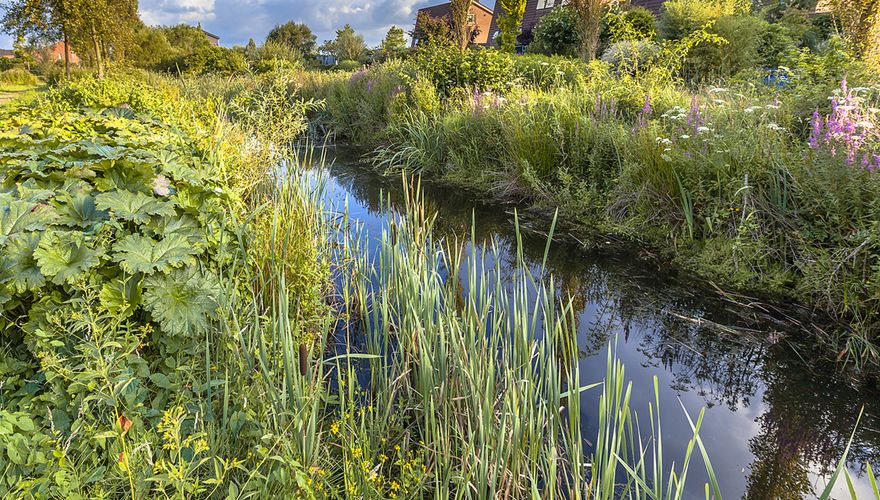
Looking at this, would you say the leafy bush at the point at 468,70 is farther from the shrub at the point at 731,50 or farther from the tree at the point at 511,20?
the tree at the point at 511,20

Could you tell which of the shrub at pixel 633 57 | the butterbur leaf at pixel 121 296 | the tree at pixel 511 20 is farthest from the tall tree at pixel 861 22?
the tree at pixel 511 20

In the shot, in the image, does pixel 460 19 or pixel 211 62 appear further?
pixel 211 62

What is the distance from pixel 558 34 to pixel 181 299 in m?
17.8

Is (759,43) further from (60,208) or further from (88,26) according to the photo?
(88,26)

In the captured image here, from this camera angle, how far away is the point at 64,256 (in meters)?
1.89

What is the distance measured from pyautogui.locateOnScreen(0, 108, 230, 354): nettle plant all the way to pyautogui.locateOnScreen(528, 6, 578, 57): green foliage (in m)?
16.6

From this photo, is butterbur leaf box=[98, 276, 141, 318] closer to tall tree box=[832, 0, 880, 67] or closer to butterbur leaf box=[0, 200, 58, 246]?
butterbur leaf box=[0, 200, 58, 246]

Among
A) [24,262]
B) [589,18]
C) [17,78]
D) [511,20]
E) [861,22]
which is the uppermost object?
[511,20]

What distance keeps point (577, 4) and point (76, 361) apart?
40.1 ft

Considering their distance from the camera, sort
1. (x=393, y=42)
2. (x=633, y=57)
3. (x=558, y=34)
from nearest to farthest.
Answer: (x=633, y=57), (x=558, y=34), (x=393, y=42)

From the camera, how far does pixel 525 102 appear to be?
6.71 m

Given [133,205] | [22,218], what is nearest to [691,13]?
[133,205]

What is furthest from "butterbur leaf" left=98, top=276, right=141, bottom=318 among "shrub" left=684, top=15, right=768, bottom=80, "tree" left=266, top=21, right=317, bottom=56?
"tree" left=266, top=21, right=317, bottom=56

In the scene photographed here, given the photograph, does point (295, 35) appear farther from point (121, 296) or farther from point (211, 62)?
point (121, 296)
